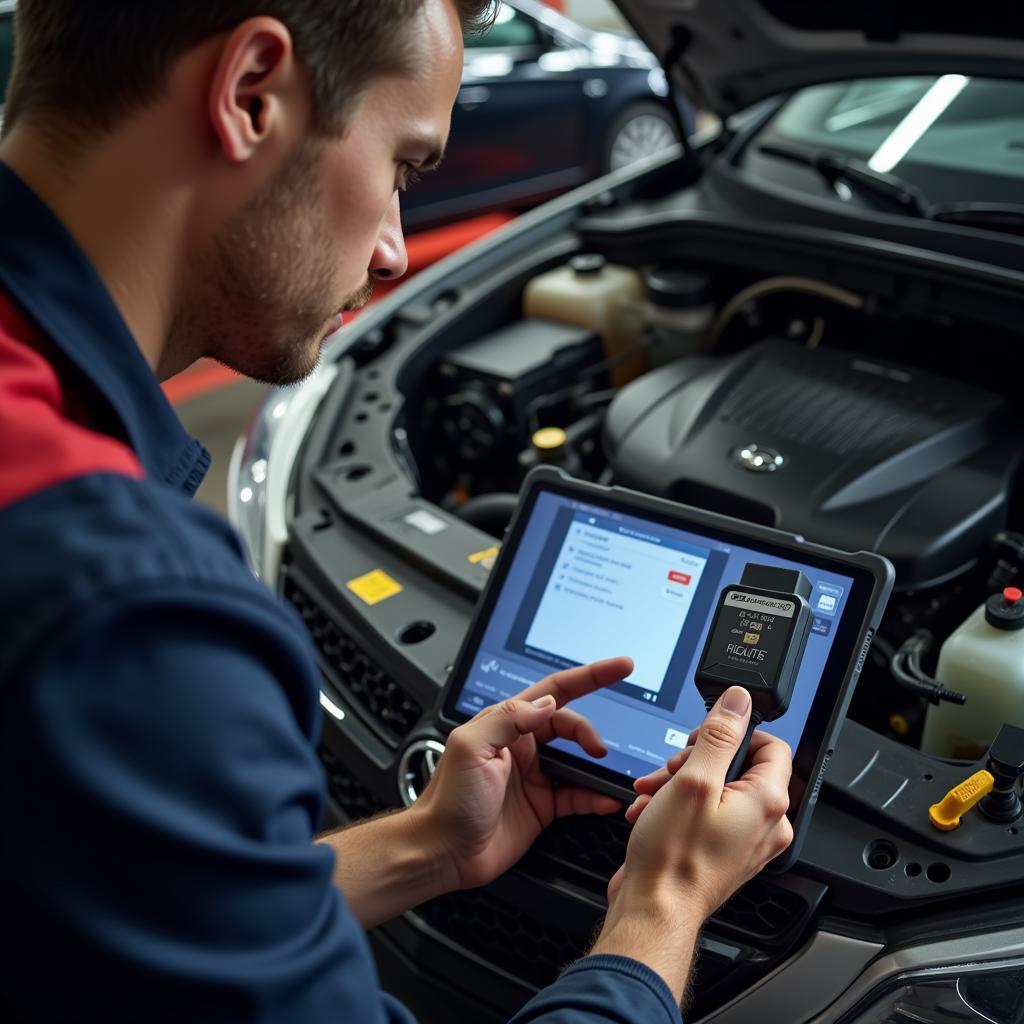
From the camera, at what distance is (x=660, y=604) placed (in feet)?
3.55

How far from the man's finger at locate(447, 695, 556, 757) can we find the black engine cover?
0.41m

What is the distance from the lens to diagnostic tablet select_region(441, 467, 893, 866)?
961 millimetres

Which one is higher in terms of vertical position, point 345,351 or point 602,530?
point 602,530

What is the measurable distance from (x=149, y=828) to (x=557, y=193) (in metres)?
4.35

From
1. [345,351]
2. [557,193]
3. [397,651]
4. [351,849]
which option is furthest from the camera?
[557,193]

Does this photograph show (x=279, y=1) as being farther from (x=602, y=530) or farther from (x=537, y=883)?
(x=537, y=883)

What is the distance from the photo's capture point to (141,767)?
0.52 metres

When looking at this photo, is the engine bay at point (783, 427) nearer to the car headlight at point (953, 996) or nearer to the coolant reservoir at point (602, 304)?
the coolant reservoir at point (602, 304)

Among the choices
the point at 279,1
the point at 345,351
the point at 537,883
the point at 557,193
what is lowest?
the point at 557,193

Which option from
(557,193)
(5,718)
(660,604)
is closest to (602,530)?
(660,604)

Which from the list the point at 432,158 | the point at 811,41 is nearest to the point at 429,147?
the point at 432,158

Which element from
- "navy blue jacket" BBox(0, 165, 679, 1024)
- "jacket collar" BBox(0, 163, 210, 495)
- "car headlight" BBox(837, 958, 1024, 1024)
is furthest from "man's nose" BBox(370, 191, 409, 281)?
"car headlight" BBox(837, 958, 1024, 1024)

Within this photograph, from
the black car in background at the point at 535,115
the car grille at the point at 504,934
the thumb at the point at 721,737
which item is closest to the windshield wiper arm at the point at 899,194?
the thumb at the point at 721,737

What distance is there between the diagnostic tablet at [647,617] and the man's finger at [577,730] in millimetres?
23
